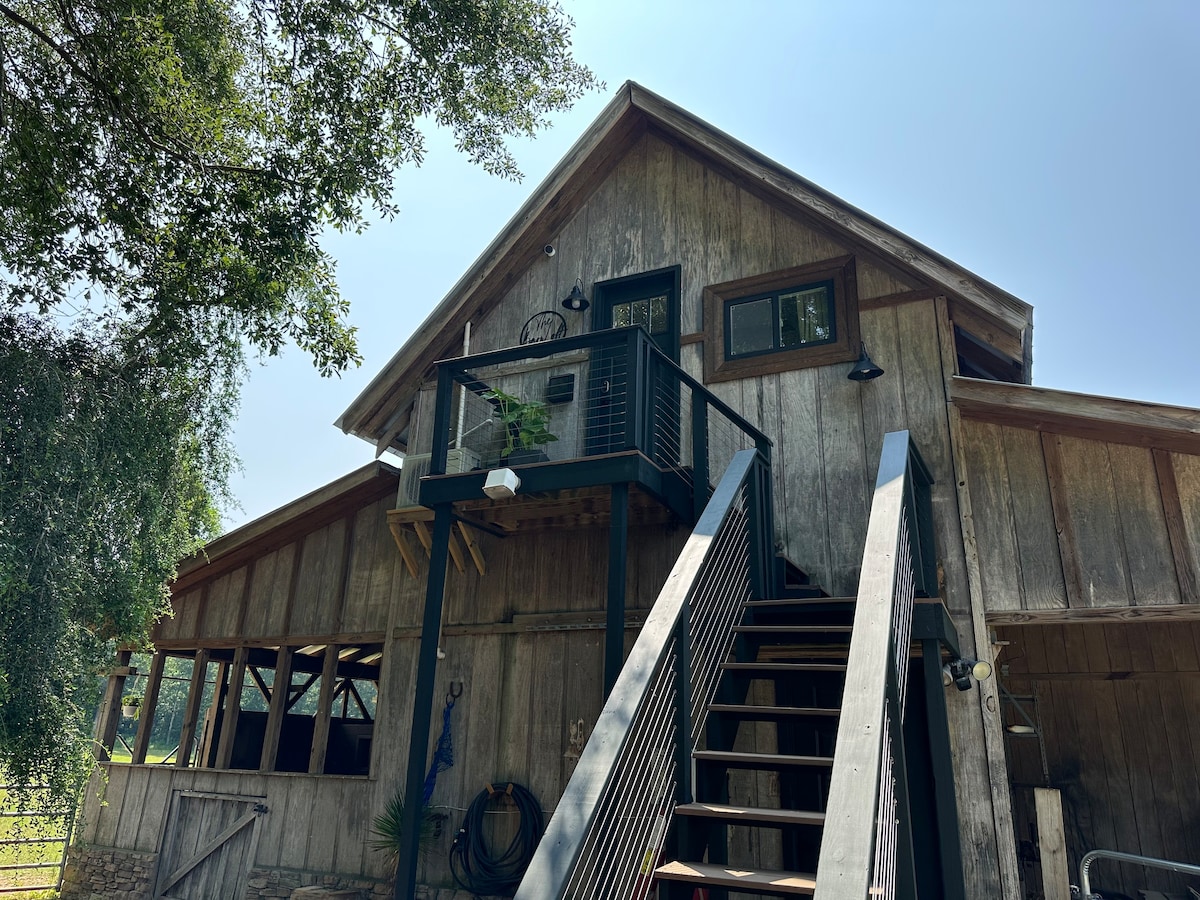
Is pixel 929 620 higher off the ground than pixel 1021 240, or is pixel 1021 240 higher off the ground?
pixel 1021 240

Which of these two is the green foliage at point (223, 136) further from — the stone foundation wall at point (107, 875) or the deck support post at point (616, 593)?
the stone foundation wall at point (107, 875)

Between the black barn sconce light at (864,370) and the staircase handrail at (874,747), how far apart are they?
2.54 metres

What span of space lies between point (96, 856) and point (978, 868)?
9.16m

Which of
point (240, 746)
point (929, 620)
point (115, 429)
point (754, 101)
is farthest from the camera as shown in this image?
point (240, 746)

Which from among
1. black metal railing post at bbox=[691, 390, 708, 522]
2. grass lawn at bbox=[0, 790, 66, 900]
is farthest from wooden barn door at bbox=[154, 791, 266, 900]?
black metal railing post at bbox=[691, 390, 708, 522]

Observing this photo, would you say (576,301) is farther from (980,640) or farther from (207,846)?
(207,846)

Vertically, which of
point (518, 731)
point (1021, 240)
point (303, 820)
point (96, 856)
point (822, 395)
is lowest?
point (96, 856)

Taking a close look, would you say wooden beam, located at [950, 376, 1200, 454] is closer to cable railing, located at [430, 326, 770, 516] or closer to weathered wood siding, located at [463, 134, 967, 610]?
weathered wood siding, located at [463, 134, 967, 610]

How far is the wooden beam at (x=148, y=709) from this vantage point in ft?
31.7

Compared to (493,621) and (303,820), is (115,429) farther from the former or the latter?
(303,820)

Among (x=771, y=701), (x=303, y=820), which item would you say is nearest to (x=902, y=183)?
(x=771, y=701)

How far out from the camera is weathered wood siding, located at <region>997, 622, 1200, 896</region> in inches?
287

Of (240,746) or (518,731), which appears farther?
(240,746)

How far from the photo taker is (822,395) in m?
6.86
